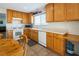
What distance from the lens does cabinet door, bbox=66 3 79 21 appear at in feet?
4.70

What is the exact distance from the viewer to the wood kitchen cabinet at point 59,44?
1.61m

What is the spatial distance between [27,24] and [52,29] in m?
0.50

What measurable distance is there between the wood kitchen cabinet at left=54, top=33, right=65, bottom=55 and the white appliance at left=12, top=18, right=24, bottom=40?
2.28 feet

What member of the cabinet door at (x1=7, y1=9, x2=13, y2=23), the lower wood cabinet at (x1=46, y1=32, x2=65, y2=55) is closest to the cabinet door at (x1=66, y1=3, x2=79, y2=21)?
the lower wood cabinet at (x1=46, y1=32, x2=65, y2=55)

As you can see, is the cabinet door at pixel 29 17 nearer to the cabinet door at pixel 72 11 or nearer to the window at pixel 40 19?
the window at pixel 40 19

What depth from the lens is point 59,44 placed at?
5.53ft

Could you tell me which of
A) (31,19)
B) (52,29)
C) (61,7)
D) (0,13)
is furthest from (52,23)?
(0,13)

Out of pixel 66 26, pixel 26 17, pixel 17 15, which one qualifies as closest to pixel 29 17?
pixel 26 17

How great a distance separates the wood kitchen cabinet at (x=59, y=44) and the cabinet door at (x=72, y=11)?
1.15ft

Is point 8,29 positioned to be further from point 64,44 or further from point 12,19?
point 64,44

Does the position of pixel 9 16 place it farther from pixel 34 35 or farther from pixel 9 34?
pixel 34 35

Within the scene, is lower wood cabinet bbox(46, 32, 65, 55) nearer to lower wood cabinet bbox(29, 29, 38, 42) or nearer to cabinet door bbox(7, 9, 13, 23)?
lower wood cabinet bbox(29, 29, 38, 42)

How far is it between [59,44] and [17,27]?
0.78 metres

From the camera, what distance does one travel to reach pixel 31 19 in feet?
4.75
